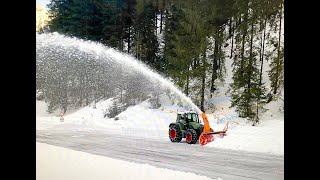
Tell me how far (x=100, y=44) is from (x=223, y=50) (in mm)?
1222

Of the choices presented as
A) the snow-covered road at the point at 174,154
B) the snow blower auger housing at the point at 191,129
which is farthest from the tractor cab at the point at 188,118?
the snow-covered road at the point at 174,154

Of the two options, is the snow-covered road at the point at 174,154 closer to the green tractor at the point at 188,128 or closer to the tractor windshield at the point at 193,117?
the green tractor at the point at 188,128

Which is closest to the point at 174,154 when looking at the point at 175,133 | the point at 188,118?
the point at 175,133

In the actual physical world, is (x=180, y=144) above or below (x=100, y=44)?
below

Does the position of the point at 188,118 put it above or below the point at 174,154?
above

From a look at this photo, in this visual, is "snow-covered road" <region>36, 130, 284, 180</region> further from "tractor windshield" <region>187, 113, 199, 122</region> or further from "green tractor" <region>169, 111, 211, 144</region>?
"tractor windshield" <region>187, 113, 199, 122</region>

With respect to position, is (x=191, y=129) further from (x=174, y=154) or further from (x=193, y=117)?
(x=174, y=154)

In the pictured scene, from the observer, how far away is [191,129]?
3.84 meters

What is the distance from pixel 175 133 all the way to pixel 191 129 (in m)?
0.16

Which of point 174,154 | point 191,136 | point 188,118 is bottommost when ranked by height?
point 174,154
